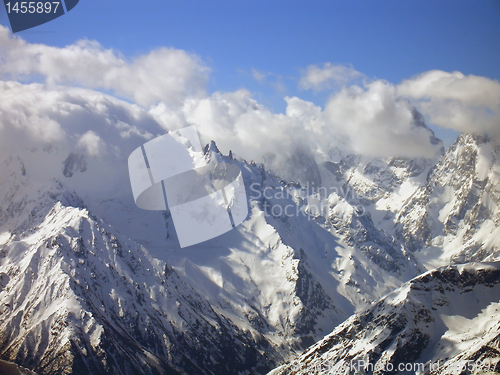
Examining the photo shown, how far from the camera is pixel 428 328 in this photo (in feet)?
311

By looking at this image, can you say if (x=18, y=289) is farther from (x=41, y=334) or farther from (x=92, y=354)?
(x=92, y=354)

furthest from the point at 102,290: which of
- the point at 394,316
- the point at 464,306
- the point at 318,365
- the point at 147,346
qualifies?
the point at 464,306

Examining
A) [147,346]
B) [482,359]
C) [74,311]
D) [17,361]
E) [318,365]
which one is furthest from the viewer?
[147,346]

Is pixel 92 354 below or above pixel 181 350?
above

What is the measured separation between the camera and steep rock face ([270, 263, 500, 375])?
290ft

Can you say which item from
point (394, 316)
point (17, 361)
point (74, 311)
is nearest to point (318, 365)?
point (394, 316)

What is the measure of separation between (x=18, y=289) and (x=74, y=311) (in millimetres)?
37923

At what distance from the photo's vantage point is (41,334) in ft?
556

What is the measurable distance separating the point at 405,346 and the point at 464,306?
18.0 m

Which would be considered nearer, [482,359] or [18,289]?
[482,359]

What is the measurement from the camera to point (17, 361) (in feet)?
535

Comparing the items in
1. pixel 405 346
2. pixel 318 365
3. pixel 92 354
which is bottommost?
pixel 92 354

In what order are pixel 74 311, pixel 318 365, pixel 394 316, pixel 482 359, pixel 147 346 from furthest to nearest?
1. pixel 147 346
2. pixel 74 311
3. pixel 318 365
4. pixel 394 316
5. pixel 482 359

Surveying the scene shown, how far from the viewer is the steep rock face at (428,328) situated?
290 ft
